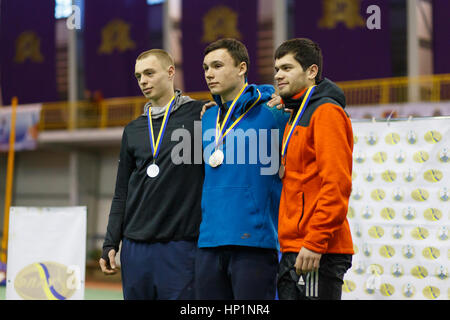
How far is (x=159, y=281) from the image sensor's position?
323 cm

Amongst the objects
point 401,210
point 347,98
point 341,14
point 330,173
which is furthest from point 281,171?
point 341,14

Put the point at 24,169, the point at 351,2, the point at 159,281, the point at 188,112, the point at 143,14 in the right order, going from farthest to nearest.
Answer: the point at 24,169
the point at 143,14
the point at 351,2
the point at 188,112
the point at 159,281

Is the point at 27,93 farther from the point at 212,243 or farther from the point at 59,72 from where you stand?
the point at 212,243

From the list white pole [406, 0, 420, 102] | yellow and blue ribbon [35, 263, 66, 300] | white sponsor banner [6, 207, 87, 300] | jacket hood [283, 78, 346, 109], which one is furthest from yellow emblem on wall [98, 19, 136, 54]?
jacket hood [283, 78, 346, 109]

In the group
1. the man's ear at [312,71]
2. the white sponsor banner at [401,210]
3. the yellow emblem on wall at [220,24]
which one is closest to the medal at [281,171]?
the man's ear at [312,71]

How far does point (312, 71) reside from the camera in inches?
114

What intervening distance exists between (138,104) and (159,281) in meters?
12.4

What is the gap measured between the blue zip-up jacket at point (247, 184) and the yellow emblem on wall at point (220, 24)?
1155 centimetres

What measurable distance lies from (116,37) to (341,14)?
5.69 m

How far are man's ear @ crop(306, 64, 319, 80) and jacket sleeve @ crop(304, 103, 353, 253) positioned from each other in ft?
0.73

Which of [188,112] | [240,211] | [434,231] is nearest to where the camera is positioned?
[240,211]

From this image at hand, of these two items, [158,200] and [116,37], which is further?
[116,37]

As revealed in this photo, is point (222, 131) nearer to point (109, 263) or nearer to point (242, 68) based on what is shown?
point (242, 68)
